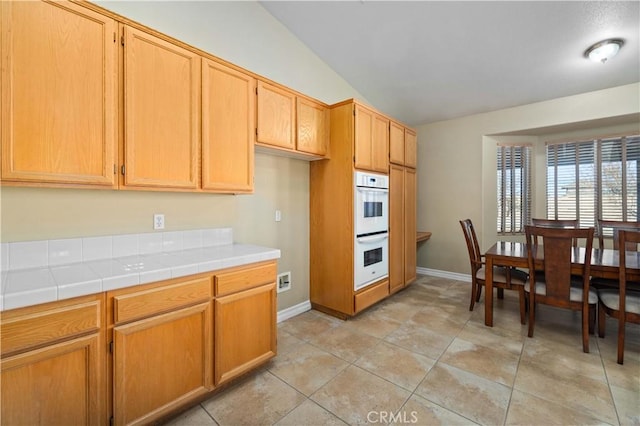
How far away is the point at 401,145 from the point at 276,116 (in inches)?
75.7

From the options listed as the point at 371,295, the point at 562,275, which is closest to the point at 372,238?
the point at 371,295

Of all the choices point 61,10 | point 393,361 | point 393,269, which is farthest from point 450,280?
point 61,10

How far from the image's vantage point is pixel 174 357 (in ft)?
5.23

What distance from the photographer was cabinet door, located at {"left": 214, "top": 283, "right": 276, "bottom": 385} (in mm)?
1789

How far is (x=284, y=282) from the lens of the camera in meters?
3.02

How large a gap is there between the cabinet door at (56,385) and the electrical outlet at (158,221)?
3.06 feet

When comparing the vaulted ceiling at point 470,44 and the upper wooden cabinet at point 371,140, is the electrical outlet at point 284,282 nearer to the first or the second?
the upper wooden cabinet at point 371,140

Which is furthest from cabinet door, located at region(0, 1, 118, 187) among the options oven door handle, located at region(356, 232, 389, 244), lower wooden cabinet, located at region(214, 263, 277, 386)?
A: oven door handle, located at region(356, 232, 389, 244)

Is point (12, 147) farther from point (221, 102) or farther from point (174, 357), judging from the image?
point (174, 357)

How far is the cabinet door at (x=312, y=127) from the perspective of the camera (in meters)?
2.71

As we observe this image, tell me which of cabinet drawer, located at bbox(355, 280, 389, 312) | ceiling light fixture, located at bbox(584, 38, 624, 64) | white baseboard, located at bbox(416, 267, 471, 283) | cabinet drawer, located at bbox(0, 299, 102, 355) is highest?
ceiling light fixture, located at bbox(584, 38, 624, 64)

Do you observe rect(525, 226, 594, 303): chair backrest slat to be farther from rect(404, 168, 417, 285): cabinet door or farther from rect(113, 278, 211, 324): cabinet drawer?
rect(113, 278, 211, 324): cabinet drawer

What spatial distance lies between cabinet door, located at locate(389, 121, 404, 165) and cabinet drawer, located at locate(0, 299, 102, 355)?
124 inches

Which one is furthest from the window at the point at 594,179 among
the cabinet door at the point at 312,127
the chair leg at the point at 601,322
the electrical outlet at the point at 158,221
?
the electrical outlet at the point at 158,221
